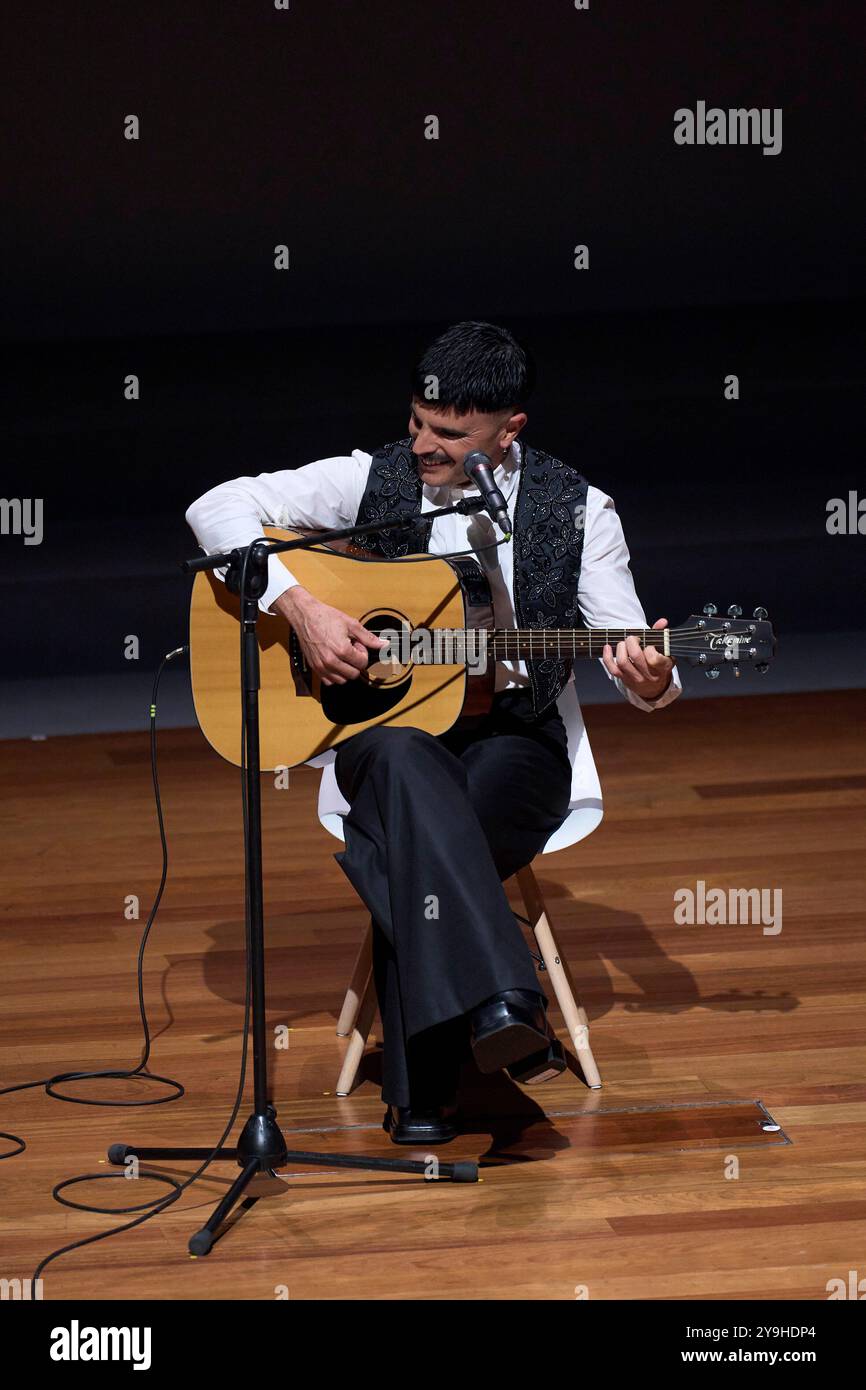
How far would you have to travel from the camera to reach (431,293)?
7.01m

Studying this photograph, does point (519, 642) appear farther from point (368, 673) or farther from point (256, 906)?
point (256, 906)

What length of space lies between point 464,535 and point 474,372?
32 cm

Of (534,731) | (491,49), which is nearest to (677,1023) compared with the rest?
(534,731)

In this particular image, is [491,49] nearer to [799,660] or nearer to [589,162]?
[589,162]

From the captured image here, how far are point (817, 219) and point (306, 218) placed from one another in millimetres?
2061

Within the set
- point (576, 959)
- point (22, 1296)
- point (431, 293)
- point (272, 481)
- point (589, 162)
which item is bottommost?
point (22, 1296)

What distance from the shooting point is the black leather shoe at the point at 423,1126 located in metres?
2.56

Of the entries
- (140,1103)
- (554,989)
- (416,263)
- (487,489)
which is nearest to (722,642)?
(487,489)

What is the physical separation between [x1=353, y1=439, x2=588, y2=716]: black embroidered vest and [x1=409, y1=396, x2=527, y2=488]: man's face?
0.13 m

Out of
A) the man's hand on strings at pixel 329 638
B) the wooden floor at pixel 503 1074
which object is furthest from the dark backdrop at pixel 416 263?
the man's hand on strings at pixel 329 638

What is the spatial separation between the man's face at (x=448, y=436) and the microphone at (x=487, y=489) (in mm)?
295

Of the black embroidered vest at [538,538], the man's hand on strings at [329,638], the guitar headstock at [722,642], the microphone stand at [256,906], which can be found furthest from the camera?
the black embroidered vest at [538,538]

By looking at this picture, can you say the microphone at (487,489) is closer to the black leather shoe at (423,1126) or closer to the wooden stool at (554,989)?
the wooden stool at (554,989)

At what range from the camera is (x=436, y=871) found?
2.42 metres
